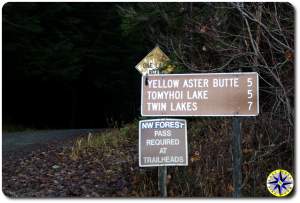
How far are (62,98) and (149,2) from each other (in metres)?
19.6

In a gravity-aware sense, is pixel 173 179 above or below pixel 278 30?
below

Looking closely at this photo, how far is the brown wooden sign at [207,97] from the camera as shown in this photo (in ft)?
19.6

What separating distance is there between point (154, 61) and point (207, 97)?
4.24 meters

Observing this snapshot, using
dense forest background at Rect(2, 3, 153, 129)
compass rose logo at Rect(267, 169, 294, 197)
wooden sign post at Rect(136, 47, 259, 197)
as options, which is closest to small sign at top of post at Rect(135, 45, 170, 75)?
wooden sign post at Rect(136, 47, 259, 197)

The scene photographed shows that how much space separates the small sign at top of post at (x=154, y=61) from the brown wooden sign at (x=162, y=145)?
85.0 inches

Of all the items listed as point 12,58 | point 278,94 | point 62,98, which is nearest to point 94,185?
point 278,94

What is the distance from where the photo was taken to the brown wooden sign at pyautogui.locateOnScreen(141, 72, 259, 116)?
5984 mm

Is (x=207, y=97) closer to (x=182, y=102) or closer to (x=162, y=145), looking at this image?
(x=182, y=102)

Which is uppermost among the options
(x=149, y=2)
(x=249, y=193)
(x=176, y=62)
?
(x=149, y=2)

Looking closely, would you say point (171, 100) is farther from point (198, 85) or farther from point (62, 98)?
point (62, 98)

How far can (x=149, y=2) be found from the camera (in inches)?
360

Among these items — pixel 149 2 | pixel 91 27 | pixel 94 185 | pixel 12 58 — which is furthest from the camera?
pixel 91 27

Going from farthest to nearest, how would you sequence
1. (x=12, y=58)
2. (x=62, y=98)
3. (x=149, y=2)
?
(x=62, y=98)
(x=12, y=58)
(x=149, y=2)

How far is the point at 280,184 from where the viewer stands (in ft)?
20.4
